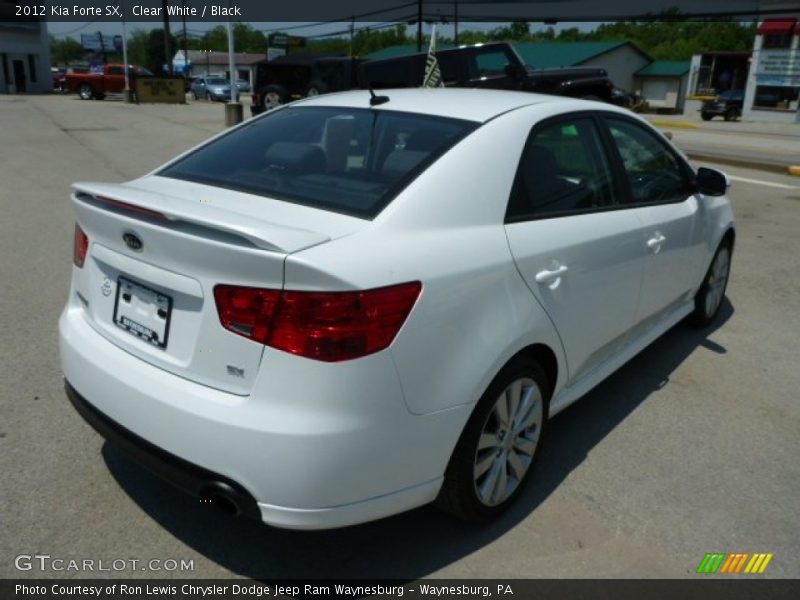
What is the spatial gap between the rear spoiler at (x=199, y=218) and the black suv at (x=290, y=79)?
57.0 ft

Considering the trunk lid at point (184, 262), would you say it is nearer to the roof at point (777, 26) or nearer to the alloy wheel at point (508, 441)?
the alloy wheel at point (508, 441)

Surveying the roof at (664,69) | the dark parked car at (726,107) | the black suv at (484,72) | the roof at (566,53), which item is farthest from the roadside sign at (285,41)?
the black suv at (484,72)

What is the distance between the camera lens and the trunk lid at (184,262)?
204 cm

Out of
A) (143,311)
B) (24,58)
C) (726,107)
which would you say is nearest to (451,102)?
(143,311)

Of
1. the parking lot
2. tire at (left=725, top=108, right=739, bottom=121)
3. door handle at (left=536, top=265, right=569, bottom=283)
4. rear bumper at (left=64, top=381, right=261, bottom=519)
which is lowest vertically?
the parking lot

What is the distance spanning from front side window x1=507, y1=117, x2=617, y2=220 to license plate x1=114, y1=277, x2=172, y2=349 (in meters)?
1.31

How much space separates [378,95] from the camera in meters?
3.27

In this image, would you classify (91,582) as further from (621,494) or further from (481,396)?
(621,494)

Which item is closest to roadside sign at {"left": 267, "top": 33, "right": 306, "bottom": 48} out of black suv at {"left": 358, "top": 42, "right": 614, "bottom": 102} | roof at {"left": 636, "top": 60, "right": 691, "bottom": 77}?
roof at {"left": 636, "top": 60, "right": 691, "bottom": 77}

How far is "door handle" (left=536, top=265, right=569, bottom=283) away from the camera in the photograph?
8.66 ft

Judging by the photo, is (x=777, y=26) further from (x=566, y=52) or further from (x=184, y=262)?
(x=184, y=262)

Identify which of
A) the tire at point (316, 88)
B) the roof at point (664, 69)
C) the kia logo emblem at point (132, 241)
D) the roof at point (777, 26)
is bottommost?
the kia logo emblem at point (132, 241)

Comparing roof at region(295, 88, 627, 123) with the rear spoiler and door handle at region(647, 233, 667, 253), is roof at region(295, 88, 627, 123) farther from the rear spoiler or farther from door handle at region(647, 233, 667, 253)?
the rear spoiler

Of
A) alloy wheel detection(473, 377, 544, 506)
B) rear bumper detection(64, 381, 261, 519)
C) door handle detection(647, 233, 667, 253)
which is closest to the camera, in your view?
rear bumper detection(64, 381, 261, 519)
